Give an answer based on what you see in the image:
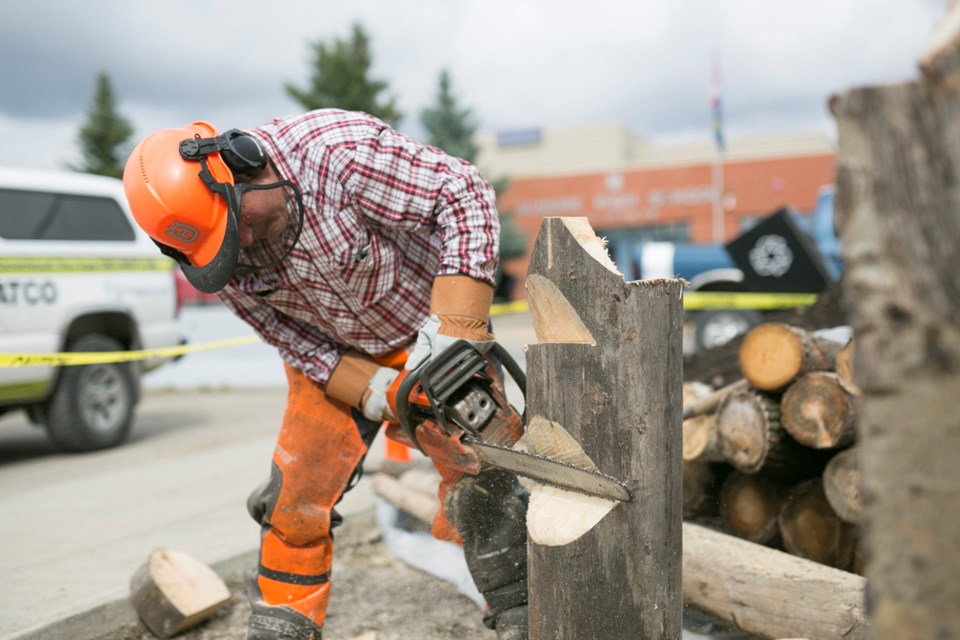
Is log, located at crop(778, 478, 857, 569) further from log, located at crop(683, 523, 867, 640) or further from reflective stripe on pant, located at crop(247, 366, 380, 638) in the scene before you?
reflective stripe on pant, located at crop(247, 366, 380, 638)

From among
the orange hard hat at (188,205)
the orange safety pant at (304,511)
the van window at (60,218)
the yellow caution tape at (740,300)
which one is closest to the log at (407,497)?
the orange safety pant at (304,511)

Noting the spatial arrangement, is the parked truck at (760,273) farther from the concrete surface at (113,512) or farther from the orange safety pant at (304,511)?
the orange safety pant at (304,511)

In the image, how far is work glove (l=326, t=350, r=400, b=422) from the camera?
238 cm

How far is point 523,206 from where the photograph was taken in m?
28.0

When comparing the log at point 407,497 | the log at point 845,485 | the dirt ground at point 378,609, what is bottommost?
the dirt ground at point 378,609

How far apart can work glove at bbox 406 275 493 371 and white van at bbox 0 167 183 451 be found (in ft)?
14.2

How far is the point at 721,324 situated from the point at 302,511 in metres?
6.90

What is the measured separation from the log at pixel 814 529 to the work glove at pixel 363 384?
1572 mm

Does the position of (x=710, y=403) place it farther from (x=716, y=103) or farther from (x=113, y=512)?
(x=716, y=103)

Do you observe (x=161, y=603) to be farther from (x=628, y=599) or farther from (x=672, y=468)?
(x=672, y=468)

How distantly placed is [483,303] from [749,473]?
4.70 feet

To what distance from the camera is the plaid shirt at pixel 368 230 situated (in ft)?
7.11

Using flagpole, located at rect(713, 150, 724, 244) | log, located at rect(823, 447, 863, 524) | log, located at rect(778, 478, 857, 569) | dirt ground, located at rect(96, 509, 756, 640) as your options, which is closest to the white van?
dirt ground, located at rect(96, 509, 756, 640)

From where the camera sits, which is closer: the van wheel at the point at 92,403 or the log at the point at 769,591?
the log at the point at 769,591
